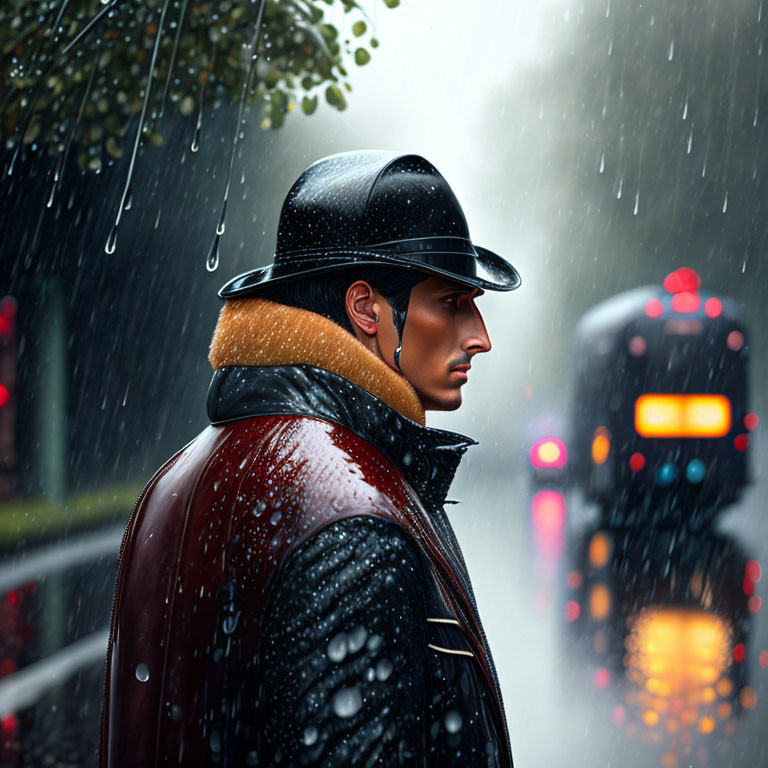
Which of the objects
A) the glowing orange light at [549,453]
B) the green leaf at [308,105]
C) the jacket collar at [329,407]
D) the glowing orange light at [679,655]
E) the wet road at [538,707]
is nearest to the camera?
the jacket collar at [329,407]

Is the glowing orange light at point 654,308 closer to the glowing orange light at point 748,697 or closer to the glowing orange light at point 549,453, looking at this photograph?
the glowing orange light at point 549,453

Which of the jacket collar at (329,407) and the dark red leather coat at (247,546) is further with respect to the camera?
the jacket collar at (329,407)

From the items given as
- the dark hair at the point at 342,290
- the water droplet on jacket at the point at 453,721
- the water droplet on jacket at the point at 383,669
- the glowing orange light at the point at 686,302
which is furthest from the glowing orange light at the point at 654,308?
the water droplet on jacket at the point at 383,669

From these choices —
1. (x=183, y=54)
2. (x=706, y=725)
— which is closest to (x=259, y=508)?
(x=706, y=725)

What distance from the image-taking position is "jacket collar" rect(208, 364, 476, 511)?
1.64 metres

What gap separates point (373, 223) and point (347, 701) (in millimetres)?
770

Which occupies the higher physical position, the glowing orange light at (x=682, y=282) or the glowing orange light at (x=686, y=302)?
the glowing orange light at (x=682, y=282)

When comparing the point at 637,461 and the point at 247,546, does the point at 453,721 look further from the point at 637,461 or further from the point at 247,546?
the point at 637,461

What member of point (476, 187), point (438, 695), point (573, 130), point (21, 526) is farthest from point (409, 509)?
point (476, 187)

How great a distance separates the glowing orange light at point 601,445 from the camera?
39.2 ft

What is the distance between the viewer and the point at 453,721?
58.6 inches

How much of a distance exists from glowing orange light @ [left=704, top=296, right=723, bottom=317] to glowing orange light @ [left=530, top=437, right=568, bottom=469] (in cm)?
496

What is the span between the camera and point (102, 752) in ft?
5.85

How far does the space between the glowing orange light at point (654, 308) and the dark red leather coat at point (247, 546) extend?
1052cm
